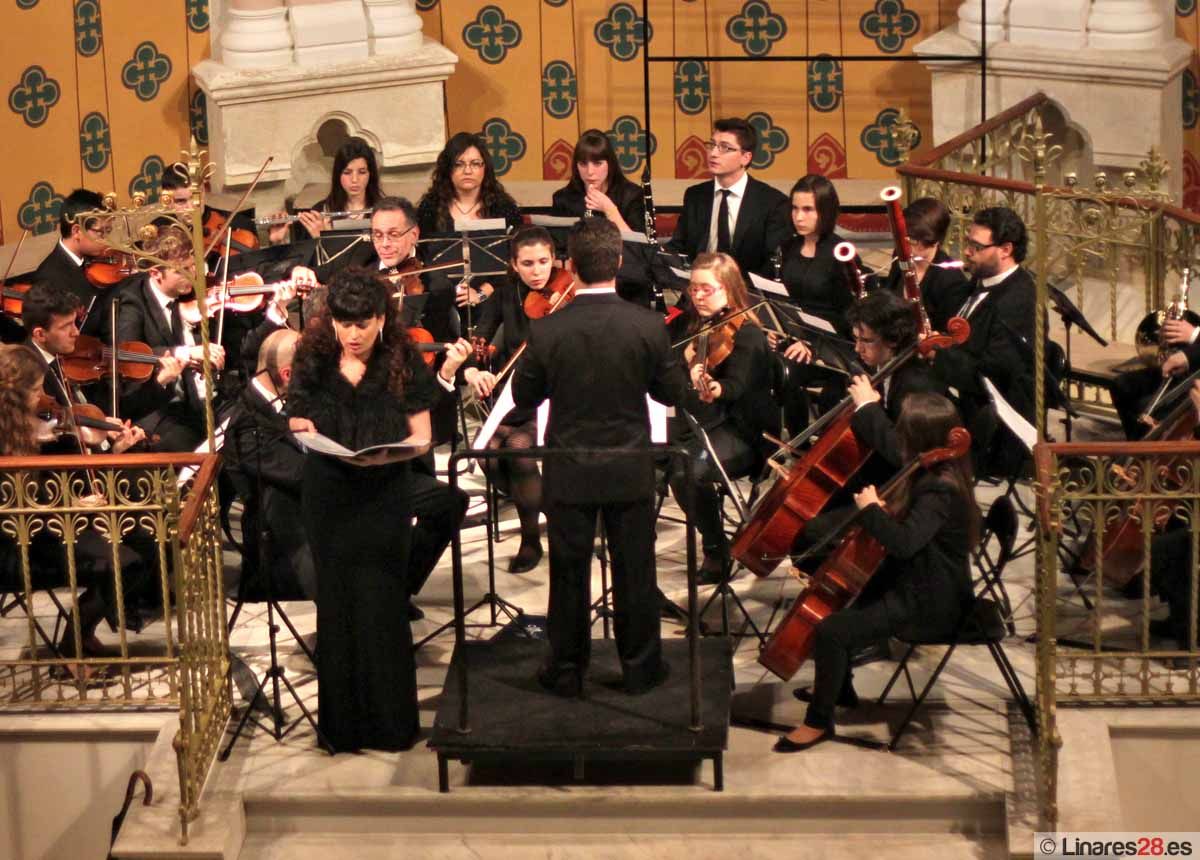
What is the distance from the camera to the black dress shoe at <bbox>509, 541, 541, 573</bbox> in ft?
24.2

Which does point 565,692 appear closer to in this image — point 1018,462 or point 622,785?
point 622,785

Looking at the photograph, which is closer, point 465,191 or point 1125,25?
point 465,191

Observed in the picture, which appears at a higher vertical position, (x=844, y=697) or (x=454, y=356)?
(x=454, y=356)

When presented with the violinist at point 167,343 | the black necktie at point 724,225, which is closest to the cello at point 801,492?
the violinist at point 167,343

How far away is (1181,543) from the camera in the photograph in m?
6.21

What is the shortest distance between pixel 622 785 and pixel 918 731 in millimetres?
926

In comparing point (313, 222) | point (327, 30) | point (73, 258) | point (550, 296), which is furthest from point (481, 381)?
point (327, 30)

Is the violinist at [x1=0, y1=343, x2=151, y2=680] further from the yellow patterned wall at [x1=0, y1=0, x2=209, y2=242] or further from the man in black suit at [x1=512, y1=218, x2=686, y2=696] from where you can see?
the yellow patterned wall at [x1=0, y1=0, x2=209, y2=242]

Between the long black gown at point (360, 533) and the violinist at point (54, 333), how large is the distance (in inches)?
44.8

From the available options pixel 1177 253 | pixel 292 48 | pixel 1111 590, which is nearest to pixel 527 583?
pixel 1111 590

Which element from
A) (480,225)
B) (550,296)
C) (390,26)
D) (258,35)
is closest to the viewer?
(550,296)

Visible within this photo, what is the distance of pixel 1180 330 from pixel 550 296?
2.19 metres

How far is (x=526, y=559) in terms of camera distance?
7387mm

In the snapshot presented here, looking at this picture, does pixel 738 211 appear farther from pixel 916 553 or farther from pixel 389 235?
pixel 916 553
